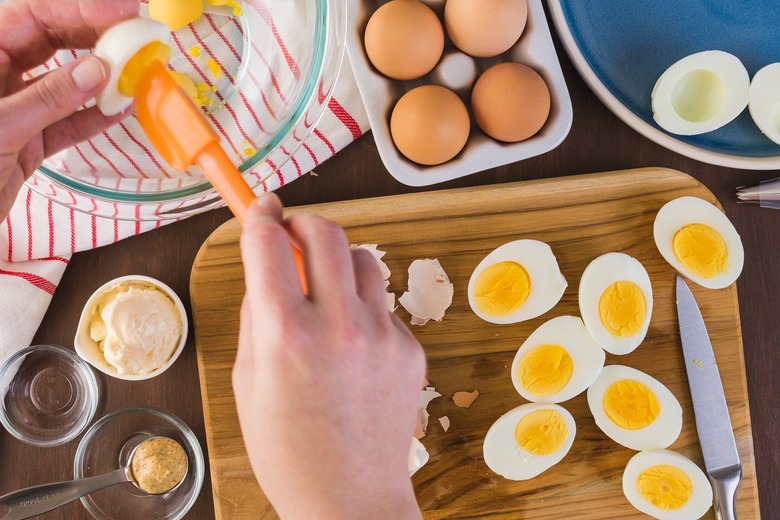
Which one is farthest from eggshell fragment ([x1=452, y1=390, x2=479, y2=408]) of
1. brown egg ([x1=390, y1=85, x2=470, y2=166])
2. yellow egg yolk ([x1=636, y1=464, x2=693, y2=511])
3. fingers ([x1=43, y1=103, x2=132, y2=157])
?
fingers ([x1=43, y1=103, x2=132, y2=157])

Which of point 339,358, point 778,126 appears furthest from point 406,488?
point 778,126

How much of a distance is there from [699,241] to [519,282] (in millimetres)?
366

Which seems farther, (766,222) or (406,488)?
(766,222)

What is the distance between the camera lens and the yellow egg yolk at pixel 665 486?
1276mm

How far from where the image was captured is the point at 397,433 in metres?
0.80

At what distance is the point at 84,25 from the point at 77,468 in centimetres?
81

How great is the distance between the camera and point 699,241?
1.28 metres

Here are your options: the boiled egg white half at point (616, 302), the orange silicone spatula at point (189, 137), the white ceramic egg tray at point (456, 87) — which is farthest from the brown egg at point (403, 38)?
the boiled egg white half at point (616, 302)

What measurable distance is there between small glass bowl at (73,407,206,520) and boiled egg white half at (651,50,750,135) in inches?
42.9

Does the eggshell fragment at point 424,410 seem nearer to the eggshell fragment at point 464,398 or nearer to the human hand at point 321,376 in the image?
the eggshell fragment at point 464,398

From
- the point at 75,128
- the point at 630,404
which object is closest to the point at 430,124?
the point at 75,128

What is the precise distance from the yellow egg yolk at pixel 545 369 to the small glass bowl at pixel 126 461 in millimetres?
650

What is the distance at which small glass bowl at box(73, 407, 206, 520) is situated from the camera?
1259mm

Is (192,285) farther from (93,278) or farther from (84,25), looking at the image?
(84,25)
